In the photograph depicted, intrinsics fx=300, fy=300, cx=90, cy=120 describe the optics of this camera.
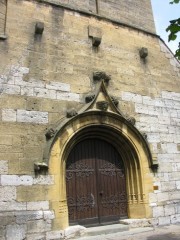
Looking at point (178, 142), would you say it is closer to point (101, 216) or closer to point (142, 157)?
point (142, 157)

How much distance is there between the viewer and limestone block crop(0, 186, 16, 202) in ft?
16.3

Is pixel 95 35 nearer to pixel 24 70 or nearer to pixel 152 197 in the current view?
pixel 24 70

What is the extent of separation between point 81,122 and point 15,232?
2.34m

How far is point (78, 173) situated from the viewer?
19.9ft

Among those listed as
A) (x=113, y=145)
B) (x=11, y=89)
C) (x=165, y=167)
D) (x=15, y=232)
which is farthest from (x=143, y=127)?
(x=15, y=232)

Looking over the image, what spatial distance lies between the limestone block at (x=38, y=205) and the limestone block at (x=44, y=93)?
6.51ft

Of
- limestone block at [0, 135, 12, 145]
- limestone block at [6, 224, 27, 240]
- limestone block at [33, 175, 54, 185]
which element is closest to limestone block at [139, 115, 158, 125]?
limestone block at [33, 175, 54, 185]

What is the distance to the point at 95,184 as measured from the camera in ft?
20.3

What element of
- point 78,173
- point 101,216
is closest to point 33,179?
point 78,173

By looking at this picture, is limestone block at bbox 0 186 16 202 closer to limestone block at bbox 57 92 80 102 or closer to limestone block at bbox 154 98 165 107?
limestone block at bbox 57 92 80 102

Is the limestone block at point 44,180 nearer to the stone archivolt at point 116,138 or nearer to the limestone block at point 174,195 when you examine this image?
the stone archivolt at point 116,138

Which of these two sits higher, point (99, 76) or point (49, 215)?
point (99, 76)

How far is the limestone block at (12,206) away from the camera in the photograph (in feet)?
16.1

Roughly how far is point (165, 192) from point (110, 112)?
214 centimetres
